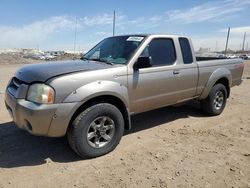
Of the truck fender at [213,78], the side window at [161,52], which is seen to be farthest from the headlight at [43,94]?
the truck fender at [213,78]

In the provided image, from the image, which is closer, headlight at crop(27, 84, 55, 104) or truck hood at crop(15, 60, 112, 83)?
headlight at crop(27, 84, 55, 104)

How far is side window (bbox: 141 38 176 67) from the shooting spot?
209 inches

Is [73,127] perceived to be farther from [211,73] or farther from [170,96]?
[211,73]

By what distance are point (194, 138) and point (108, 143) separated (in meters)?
1.71

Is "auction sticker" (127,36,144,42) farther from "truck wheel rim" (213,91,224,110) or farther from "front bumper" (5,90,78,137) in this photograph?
"truck wheel rim" (213,91,224,110)

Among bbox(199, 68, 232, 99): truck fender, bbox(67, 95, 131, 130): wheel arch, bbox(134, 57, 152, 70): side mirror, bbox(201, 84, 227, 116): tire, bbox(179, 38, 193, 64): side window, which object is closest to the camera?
bbox(67, 95, 131, 130): wheel arch

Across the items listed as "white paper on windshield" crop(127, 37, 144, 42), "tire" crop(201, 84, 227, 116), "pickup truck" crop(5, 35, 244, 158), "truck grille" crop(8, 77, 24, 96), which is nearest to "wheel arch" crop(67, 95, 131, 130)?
"pickup truck" crop(5, 35, 244, 158)

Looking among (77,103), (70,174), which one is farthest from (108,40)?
(70,174)

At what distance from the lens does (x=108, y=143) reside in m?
4.56

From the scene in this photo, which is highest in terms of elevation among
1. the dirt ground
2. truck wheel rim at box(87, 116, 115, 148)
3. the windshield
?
the windshield

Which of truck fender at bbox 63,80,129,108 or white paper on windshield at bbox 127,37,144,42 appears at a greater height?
white paper on windshield at bbox 127,37,144,42

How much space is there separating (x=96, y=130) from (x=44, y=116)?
862 mm

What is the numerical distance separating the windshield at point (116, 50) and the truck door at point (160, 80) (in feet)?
0.81

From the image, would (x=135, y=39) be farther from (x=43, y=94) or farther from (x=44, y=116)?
(x=44, y=116)
